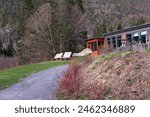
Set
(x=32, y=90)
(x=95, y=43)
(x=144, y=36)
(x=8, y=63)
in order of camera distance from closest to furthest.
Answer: (x=32, y=90)
(x=144, y=36)
(x=95, y=43)
(x=8, y=63)

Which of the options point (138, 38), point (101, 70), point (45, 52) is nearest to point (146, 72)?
point (101, 70)

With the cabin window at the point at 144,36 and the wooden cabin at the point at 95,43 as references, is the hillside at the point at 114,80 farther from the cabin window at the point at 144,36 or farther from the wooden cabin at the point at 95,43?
the wooden cabin at the point at 95,43

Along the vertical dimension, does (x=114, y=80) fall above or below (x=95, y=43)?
above

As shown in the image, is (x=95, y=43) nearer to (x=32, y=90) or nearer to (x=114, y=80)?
(x=32, y=90)

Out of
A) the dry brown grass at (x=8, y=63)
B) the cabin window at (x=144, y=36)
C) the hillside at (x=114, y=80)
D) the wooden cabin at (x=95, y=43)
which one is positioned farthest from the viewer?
the dry brown grass at (x=8, y=63)

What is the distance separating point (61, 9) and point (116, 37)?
11626mm

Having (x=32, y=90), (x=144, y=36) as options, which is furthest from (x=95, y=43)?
(x=32, y=90)

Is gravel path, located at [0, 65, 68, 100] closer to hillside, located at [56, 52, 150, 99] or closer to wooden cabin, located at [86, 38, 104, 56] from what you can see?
hillside, located at [56, 52, 150, 99]

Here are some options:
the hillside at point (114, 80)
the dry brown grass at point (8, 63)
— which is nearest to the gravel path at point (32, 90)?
the hillside at point (114, 80)

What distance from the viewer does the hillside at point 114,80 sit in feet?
30.3

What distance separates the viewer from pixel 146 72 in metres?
9.62

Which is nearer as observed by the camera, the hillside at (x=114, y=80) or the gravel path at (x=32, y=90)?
the hillside at (x=114, y=80)

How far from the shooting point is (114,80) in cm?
1028

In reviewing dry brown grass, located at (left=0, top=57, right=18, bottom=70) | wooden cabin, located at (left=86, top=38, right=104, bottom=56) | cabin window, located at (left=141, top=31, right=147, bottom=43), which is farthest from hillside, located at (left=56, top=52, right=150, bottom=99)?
dry brown grass, located at (left=0, top=57, right=18, bottom=70)
